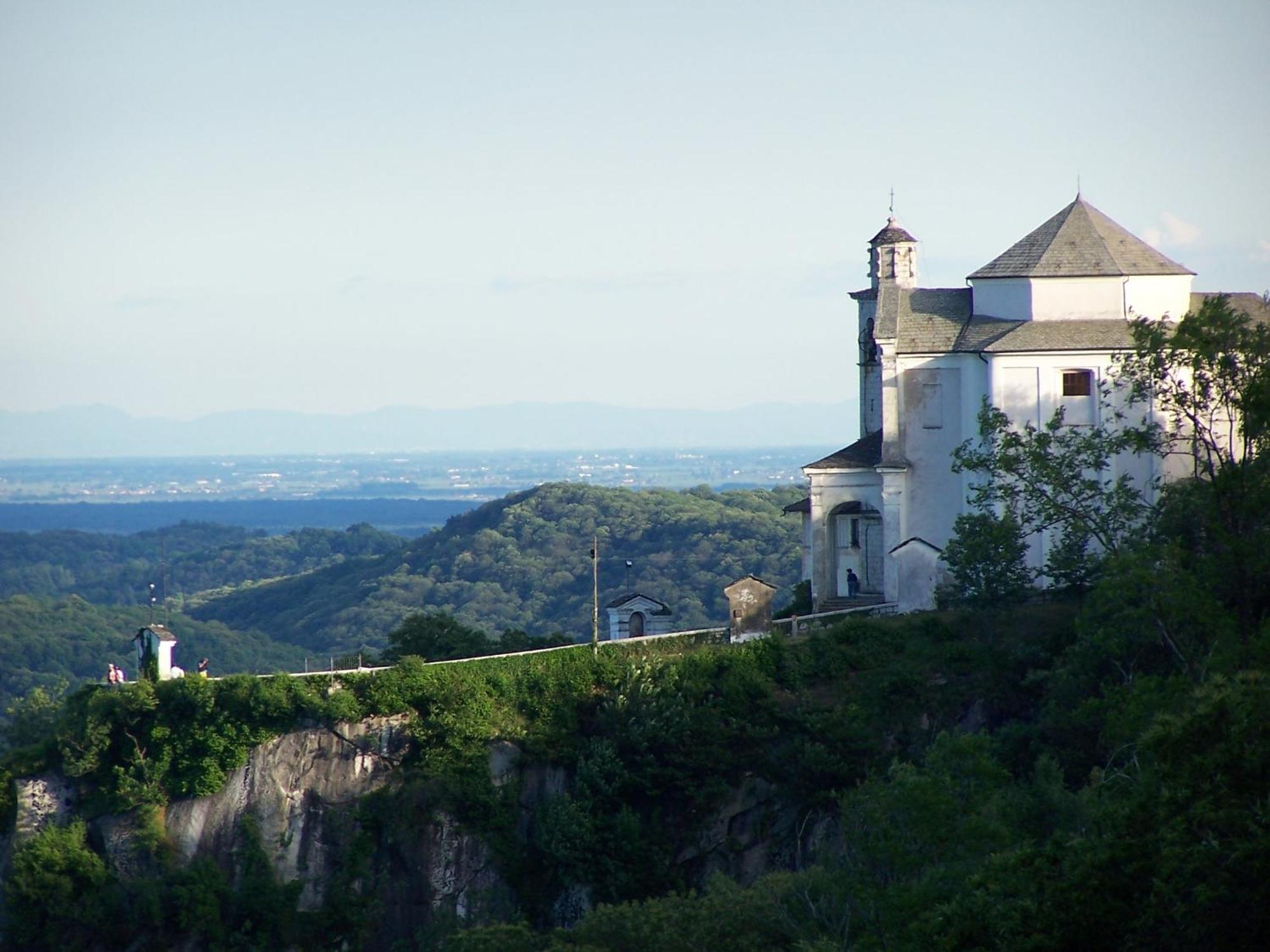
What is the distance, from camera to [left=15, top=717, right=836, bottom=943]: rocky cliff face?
113ft

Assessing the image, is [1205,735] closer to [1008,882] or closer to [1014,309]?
[1008,882]

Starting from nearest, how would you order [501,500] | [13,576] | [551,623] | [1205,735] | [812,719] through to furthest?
[1205,735]
[812,719]
[551,623]
[501,500]
[13,576]

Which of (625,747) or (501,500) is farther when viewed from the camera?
(501,500)

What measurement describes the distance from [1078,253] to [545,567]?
64.1 m

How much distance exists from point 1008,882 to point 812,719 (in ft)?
42.4

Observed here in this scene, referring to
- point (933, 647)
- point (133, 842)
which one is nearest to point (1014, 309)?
point (933, 647)

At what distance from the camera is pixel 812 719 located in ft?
111

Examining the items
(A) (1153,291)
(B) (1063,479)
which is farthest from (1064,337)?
(B) (1063,479)

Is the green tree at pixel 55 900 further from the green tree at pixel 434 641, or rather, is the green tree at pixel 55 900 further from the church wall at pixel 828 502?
the church wall at pixel 828 502

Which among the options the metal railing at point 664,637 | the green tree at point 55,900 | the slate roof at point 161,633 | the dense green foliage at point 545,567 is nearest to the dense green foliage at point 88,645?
the dense green foliage at point 545,567

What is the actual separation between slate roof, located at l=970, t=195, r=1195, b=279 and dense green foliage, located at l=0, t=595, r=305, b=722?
5094 cm

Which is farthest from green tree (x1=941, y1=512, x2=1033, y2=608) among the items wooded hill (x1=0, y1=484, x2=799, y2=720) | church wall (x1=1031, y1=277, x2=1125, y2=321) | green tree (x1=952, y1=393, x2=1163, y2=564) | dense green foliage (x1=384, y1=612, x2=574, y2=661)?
wooded hill (x1=0, y1=484, x2=799, y2=720)

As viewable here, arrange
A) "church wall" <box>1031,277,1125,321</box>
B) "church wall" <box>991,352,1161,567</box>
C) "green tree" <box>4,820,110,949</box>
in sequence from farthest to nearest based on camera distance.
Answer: "church wall" <box>1031,277,1125,321</box>, "church wall" <box>991,352,1161,567</box>, "green tree" <box>4,820,110,949</box>

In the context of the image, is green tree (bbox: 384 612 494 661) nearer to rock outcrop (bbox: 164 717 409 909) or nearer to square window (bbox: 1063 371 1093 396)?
rock outcrop (bbox: 164 717 409 909)
